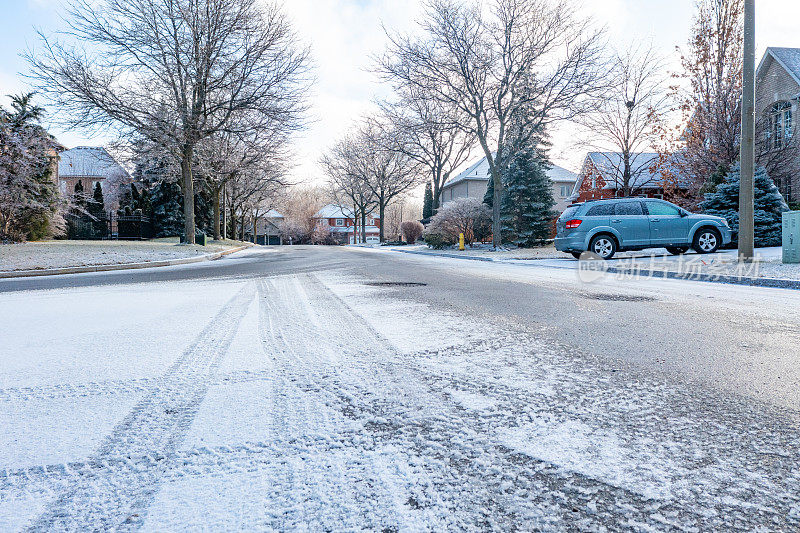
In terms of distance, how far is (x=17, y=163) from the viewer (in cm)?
1803

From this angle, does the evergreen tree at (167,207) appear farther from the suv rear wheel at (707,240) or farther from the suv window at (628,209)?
the suv rear wheel at (707,240)

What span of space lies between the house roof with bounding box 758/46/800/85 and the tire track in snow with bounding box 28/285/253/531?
31.0 m

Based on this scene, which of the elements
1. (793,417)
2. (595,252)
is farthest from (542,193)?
(793,417)

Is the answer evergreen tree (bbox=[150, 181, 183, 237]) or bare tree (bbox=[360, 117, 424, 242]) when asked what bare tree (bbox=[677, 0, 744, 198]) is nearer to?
bare tree (bbox=[360, 117, 424, 242])

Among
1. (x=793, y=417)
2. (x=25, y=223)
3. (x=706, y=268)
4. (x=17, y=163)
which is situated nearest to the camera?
(x=793, y=417)

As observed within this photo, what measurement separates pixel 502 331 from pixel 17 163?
20700 millimetres

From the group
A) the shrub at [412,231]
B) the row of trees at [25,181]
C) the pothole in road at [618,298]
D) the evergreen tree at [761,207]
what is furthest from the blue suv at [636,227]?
the shrub at [412,231]

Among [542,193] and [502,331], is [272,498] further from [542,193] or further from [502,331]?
[542,193]

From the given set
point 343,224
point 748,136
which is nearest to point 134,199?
point 748,136

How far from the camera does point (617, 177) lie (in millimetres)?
33688

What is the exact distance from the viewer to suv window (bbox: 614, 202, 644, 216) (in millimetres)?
14398

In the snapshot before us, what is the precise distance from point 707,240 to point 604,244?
10.3 feet

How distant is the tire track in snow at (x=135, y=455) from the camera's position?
5.03ft

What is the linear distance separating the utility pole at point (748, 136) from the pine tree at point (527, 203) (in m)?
16.6
